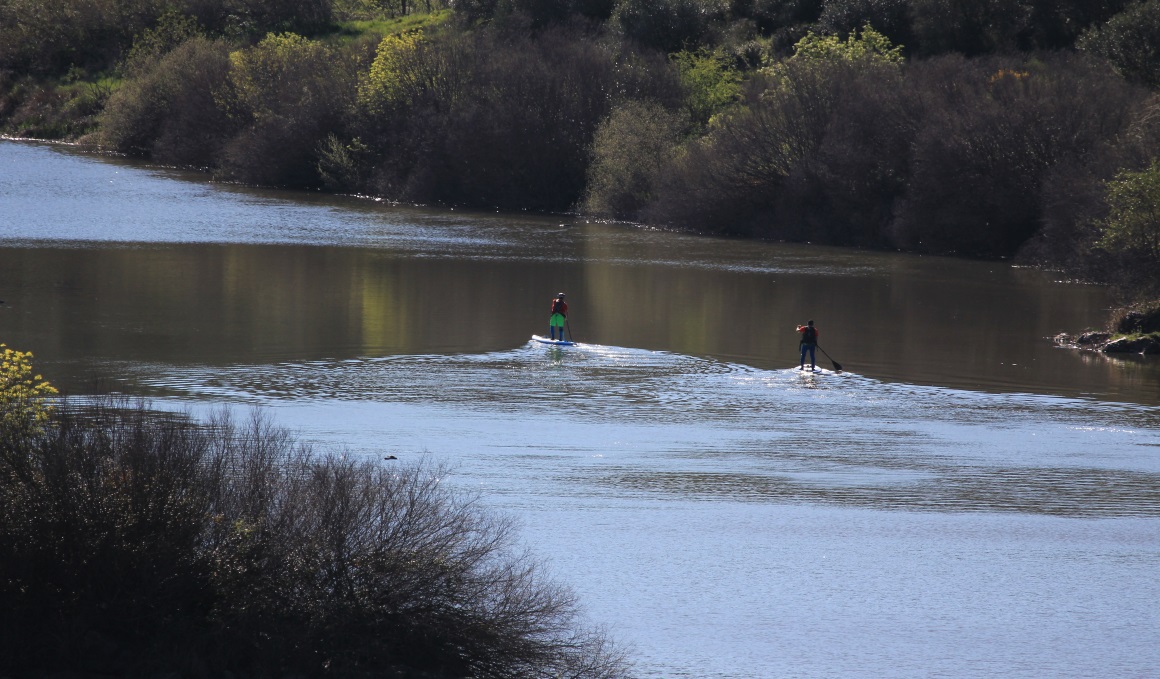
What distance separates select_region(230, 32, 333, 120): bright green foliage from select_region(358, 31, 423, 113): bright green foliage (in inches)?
188

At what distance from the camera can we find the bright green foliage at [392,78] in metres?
78.2

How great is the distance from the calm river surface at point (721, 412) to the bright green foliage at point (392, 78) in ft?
83.3

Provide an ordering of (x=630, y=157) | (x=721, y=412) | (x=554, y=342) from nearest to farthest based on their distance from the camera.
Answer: (x=721, y=412), (x=554, y=342), (x=630, y=157)

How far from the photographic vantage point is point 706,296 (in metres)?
43.4

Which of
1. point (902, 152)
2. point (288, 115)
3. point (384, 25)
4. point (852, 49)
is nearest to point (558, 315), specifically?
point (902, 152)

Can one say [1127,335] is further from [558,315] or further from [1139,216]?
[558,315]

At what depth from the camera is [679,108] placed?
74.1 m

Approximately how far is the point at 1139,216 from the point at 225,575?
3337 cm

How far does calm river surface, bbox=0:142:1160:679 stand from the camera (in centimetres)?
1504

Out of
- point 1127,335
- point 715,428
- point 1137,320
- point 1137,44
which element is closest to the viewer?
point 715,428

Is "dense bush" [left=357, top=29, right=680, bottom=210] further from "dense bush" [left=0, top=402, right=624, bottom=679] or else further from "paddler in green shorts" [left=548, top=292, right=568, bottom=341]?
"dense bush" [left=0, top=402, right=624, bottom=679]

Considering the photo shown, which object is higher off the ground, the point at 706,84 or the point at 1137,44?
the point at 1137,44

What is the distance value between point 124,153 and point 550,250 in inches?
2028

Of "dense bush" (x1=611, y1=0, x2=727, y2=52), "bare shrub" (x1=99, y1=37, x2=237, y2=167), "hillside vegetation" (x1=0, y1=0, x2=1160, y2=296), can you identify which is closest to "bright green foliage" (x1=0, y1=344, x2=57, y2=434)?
"hillside vegetation" (x1=0, y1=0, x2=1160, y2=296)
